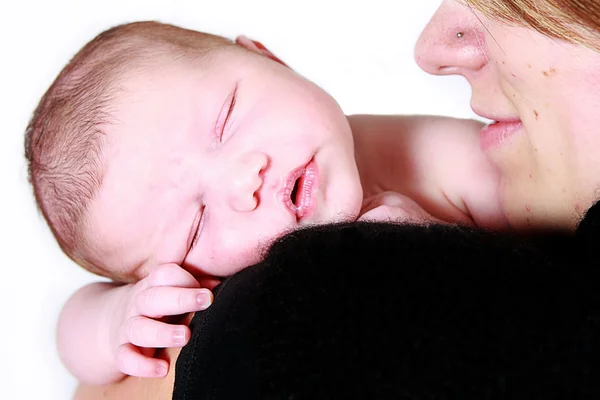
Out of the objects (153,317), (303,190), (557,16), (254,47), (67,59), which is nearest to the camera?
(557,16)

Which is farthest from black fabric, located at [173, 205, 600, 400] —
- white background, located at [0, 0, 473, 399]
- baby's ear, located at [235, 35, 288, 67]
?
white background, located at [0, 0, 473, 399]

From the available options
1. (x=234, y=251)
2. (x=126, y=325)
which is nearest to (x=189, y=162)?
(x=234, y=251)

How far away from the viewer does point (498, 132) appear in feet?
3.20

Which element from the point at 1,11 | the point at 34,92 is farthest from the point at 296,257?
the point at 1,11

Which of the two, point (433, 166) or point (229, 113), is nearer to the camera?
point (229, 113)

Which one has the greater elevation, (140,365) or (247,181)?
(247,181)

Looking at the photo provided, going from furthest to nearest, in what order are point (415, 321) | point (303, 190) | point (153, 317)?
point (303, 190), point (153, 317), point (415, 321)

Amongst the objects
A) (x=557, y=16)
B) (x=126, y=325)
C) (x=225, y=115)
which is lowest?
(x=126, y=325)

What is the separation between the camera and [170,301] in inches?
35.2

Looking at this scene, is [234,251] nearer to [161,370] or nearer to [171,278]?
[171,278]

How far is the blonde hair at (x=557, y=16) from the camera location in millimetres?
649

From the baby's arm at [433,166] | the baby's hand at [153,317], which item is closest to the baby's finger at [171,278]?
the baby's hand at [153,317]

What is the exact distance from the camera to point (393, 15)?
2.02 meters

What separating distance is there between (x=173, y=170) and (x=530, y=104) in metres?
0.54
